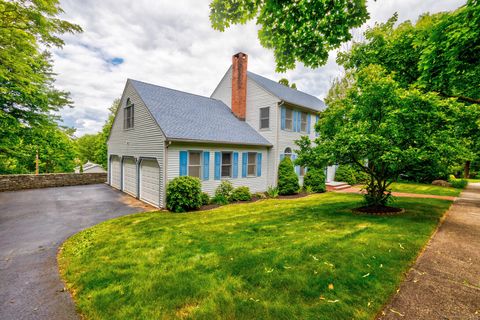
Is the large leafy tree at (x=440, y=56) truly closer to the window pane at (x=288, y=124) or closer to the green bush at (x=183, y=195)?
the window pane at (x=288, y=124)

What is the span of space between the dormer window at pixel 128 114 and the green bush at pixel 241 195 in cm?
800

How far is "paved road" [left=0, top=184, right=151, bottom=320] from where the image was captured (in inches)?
138

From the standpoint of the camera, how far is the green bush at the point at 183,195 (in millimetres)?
9812

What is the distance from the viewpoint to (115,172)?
55.0 feet

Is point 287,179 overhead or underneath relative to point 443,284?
overhead

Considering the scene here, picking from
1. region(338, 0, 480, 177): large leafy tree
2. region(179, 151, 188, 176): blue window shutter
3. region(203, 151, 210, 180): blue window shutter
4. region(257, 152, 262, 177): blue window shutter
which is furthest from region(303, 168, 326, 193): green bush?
region(179, 151, 188, 176): blue window shutter

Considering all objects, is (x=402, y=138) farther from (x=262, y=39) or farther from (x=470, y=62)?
(x=262, y=39)

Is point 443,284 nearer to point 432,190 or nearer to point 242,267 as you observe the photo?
point 242,267

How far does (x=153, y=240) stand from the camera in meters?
5.96

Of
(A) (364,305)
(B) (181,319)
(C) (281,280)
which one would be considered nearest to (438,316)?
(A) (364,305)

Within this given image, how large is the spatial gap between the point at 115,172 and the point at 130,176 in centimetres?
374

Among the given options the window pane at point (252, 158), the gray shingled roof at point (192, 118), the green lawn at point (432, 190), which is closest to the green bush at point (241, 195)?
the window pane at point (252, 158)

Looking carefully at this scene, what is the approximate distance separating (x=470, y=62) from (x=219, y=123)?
11414mm

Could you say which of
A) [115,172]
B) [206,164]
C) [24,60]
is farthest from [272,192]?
[24,60]
